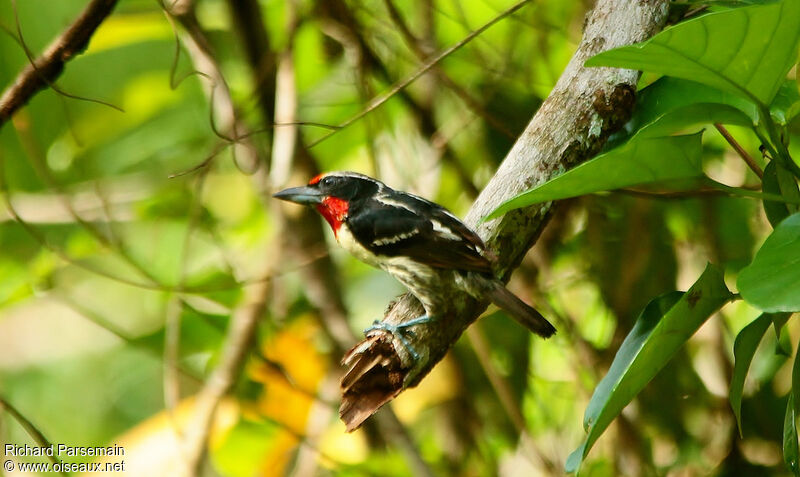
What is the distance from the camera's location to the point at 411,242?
2521mm

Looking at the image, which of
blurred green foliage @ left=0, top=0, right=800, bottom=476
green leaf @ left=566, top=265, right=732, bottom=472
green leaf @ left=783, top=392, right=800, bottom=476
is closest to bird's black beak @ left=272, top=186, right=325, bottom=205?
blurred green foliage @ left=0, top=0, right=800, bottom=476

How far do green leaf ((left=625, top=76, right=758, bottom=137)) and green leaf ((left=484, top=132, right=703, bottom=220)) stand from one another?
3cm

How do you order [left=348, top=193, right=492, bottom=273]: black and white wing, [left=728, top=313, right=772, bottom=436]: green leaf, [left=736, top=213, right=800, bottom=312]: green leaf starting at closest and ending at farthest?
1. [left=736, top=213, right=800, bottom=312]: green leaf
2. [left=728, top=313, right=772, bottom=436]: green leaf
3. [left=348, top=193, right=492, bottom=273]: black and white wing

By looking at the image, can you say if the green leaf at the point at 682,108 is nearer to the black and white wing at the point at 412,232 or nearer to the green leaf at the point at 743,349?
the green leaf at the point at 743,349

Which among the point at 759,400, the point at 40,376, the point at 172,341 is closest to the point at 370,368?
the point at 172,341

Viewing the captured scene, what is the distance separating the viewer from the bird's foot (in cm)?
186

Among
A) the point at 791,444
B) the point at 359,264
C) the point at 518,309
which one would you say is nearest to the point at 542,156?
the point at 518,309

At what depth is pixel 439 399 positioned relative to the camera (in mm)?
3574

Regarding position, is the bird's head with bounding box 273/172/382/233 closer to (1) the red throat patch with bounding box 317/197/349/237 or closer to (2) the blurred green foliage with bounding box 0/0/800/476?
(1) the red throat patch with bounding box 317/197/349/237

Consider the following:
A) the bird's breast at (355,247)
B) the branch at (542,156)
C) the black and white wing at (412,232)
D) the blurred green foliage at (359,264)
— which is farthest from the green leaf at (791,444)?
the bird's breast at (355,247)

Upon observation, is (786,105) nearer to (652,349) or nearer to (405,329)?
(652,349)

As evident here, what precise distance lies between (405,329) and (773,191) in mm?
809

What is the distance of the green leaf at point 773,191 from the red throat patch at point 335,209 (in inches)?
54.1

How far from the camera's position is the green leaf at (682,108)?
165 centimetres
